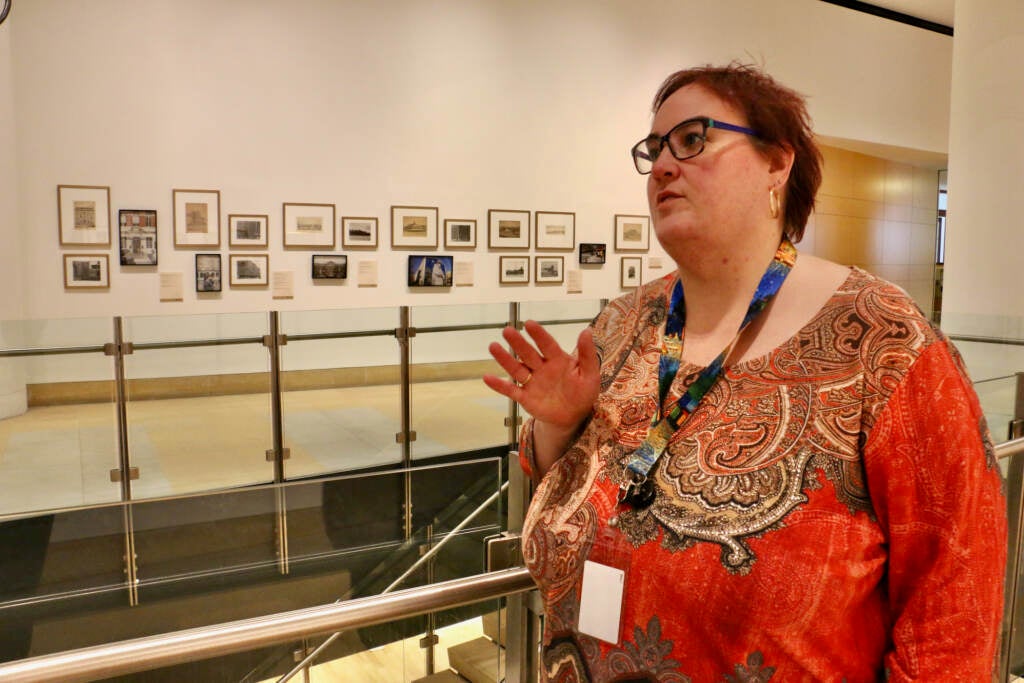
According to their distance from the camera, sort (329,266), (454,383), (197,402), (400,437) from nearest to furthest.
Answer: (197,402)
(400,437)
(454,383)
(329,266)

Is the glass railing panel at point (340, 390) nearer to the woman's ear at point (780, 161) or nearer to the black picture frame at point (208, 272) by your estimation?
the black picture frame at point (208, 272)

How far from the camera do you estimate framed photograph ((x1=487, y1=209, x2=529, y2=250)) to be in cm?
902

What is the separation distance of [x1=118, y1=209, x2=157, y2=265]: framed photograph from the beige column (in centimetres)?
690

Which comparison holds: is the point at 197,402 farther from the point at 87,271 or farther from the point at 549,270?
the point at 549,270

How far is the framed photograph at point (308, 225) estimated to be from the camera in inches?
313

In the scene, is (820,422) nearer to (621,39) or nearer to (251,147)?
(251,147)

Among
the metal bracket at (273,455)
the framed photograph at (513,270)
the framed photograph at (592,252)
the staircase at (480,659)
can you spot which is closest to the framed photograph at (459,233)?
the framed photograph at (513,270)

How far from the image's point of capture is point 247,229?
25.5 ft

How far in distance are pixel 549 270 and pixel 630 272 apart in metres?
1.18

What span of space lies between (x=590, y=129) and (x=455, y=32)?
197cm

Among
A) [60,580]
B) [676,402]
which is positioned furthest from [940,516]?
[60,580]

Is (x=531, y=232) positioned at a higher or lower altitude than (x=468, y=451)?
higher

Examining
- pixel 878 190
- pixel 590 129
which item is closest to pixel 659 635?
pixel 590 129

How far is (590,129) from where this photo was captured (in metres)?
9.52
